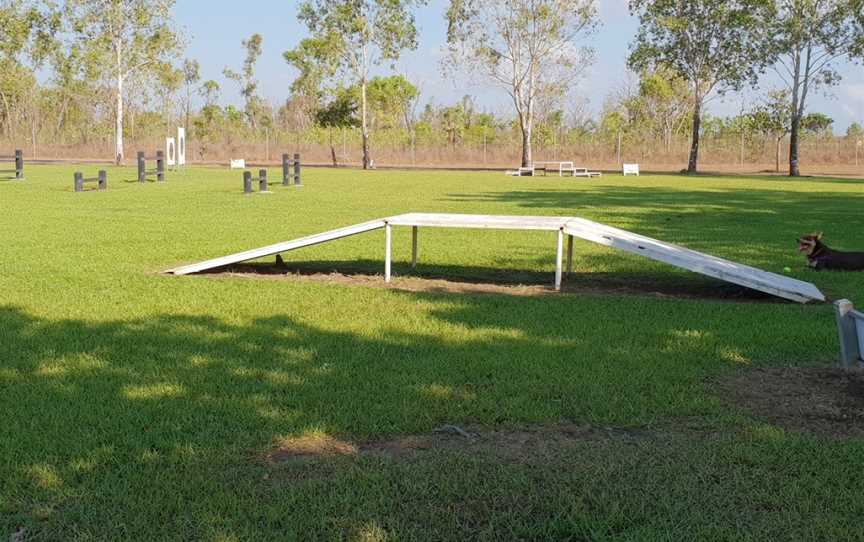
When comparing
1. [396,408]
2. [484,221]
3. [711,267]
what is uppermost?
[484,221]

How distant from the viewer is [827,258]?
31.8 ft

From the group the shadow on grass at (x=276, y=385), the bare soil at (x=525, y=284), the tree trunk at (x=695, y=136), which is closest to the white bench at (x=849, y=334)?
the shadow on grass at (x=276, y=385)

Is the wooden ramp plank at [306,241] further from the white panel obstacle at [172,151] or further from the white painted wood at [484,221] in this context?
the white panel obstacle at [172,151]

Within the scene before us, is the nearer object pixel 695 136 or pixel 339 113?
pixel 695 136

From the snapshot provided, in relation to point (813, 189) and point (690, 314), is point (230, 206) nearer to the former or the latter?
point (690, 314)

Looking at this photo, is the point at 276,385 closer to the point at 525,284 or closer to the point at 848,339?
the point at 848,339

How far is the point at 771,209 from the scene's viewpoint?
1902cm

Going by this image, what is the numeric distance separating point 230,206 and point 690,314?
13499 mm

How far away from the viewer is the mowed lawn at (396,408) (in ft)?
10.5

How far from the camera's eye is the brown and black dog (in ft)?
31.3

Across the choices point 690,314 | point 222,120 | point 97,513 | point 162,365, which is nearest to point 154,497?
point 97,513

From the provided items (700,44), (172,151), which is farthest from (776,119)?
(172,151)

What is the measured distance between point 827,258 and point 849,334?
575 cm

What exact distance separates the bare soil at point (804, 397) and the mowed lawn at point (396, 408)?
0.43 feet
